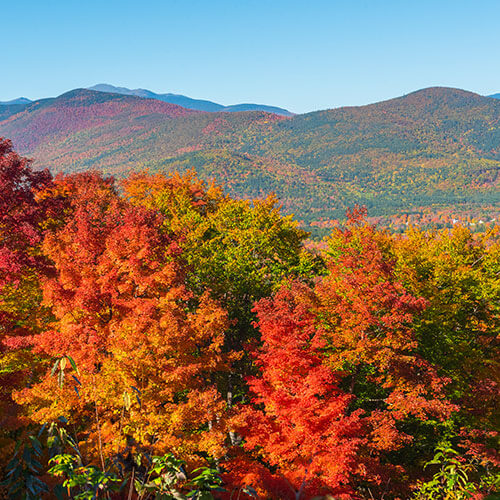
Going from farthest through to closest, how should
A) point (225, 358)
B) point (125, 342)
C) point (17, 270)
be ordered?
1. point (225, 358)
2. point (17, 270)
3. point (125, 342)

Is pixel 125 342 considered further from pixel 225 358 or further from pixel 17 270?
pixel 225 358

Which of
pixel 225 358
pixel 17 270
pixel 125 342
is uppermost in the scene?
pixel 17 270

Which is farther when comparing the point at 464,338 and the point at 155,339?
the point at 464,338

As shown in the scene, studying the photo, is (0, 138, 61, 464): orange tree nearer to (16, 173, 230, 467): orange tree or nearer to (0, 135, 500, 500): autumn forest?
(0, 135, 500, 500): autumn forest

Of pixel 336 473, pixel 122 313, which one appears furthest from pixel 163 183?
pixel 336 473

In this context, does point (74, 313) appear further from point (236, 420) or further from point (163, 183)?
point (163, 183)

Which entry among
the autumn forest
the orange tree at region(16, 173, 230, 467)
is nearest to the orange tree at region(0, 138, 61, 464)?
the autumn forest

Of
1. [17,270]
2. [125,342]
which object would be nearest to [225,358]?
[125,342]

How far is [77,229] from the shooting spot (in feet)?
70.5

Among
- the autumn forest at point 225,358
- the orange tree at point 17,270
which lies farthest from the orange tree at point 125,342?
the orange tree at point 17,270

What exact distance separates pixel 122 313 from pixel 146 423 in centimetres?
532

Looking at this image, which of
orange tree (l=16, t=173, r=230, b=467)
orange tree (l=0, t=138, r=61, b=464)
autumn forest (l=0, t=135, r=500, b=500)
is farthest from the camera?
orange tree (l=0, t=138, r=61, b=464)

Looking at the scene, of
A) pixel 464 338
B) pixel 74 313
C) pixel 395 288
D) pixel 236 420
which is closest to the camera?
pixel 236 420

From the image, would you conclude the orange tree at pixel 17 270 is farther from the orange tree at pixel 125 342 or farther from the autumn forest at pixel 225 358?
the orange tree at pixel 125 342
